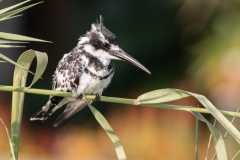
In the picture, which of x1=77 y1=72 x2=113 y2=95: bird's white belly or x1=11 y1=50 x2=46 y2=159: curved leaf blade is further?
x1=77 y1=72 x2=113 y2=95: bird's white belly

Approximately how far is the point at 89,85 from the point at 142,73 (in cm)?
211

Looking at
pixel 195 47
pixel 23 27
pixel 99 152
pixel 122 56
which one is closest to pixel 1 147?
pixel 99 152

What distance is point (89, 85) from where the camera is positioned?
168cm

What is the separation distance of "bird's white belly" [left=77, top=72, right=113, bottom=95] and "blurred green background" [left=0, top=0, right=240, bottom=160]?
5.19 ft

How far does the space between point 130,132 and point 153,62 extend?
53cm

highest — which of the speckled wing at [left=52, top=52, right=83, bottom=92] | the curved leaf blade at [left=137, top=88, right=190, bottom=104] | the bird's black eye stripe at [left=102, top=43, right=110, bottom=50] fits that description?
the bird's black eye stripe at [left=102, top=43, right=110, bottom=50]

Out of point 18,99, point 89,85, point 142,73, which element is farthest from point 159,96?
point 142,73

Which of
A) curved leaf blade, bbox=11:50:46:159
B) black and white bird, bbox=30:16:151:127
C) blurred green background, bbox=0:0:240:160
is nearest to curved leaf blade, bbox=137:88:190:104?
curved leaf blade, bbox=11:50:46:159

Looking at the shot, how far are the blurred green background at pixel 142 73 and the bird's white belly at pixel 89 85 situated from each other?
158cm

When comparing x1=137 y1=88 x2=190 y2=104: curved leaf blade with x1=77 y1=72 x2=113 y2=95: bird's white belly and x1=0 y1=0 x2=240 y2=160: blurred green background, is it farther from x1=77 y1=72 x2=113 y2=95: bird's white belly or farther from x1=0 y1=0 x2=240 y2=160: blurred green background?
x1=0 y1=0 x2=240 y2=160: blurred green background

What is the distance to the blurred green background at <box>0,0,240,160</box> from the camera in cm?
331

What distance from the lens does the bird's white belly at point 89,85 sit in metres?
1.67

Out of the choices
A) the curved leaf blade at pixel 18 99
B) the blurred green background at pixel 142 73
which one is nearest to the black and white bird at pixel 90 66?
the curved leaf blade at pixel 18 99

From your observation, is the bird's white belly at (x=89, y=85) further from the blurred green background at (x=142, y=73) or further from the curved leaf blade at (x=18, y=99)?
the blurred green background at (x=142, y=73)
